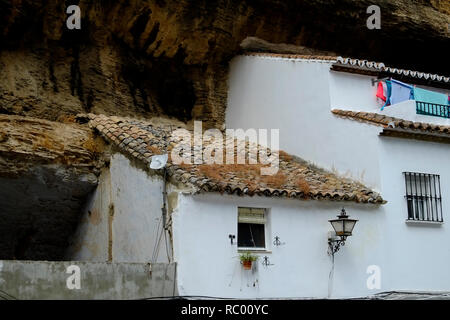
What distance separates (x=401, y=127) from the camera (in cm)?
1416

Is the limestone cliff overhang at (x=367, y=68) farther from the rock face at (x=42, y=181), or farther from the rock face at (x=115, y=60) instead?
the rock face at (x=42, y=181)

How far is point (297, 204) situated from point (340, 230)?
0.92m

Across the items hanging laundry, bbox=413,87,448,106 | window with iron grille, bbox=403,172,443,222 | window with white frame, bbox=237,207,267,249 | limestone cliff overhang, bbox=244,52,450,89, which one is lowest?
window with white frame, bbox=237,207,267,249

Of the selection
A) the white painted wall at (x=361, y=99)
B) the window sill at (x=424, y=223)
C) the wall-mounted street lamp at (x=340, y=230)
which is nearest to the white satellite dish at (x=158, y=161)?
the wall-mounted street lamp at (x=340, y=230)

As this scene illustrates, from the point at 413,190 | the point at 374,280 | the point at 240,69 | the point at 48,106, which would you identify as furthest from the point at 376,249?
the point at 48,106

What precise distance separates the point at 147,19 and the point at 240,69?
288 centimetres

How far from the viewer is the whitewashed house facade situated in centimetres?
1207

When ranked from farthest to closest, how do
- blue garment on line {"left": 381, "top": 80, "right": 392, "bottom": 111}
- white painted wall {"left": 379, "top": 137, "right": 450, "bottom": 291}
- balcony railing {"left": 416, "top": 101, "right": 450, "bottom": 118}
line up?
balcony railing {"left": 416, "top": 101, "right": 450, "bottom": 118}
blue garment on line {"left": 381, "top": 80, "right": 392, "bottom": 111}
white painted wall {"left": 379, "top": 137, "right": 450, "bottom": 291}

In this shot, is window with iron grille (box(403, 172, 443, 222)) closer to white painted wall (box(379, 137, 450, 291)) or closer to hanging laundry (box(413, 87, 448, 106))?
white painted wall (box(379, 137, 450, 291))

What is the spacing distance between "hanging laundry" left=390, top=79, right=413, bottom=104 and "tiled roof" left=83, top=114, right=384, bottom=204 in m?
2.61

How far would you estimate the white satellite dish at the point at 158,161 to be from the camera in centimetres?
1243

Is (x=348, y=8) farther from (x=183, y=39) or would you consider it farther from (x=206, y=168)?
(x=206, y=168)

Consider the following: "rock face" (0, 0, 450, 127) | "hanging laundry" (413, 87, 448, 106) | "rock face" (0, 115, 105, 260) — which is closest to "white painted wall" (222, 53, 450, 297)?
"hanging laundry" (413, 87, 448, 106)

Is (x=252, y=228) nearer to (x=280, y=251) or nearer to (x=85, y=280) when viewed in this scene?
(x=280, y=251)
